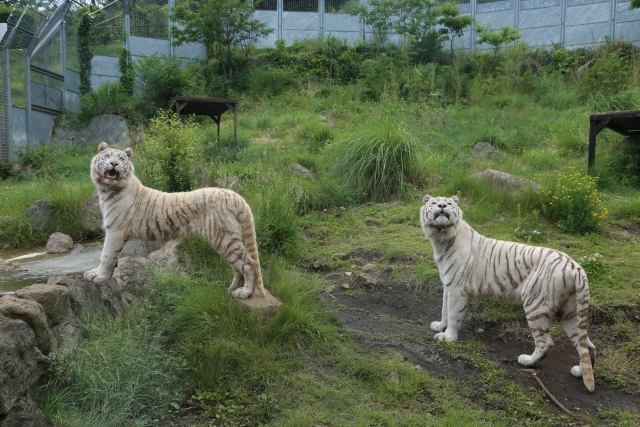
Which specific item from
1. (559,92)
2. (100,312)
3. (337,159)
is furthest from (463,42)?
(100,312)

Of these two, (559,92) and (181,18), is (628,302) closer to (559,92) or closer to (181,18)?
(559,92)

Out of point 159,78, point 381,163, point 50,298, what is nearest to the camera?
point 50,298

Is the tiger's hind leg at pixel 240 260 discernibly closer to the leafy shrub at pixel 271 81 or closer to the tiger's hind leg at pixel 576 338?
the tiger's hind leg at pixel 576 338

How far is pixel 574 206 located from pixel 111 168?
20.0 ft

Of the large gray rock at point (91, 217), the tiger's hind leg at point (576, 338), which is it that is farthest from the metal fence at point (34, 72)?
the tiger's hind leg at point (576, 338)

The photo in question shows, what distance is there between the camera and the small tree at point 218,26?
19734mm

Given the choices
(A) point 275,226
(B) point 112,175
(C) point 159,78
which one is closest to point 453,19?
(C) point 159,78

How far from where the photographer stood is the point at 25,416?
301 centimetres

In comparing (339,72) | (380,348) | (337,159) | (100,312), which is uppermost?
(339,72)

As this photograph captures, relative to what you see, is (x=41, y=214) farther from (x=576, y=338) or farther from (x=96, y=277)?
(x=576, y=338)

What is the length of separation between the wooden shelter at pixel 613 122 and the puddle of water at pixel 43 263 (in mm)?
8109

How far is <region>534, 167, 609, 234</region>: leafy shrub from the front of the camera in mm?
7570

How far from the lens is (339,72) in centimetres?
2044

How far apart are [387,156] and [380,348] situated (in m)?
5.23
